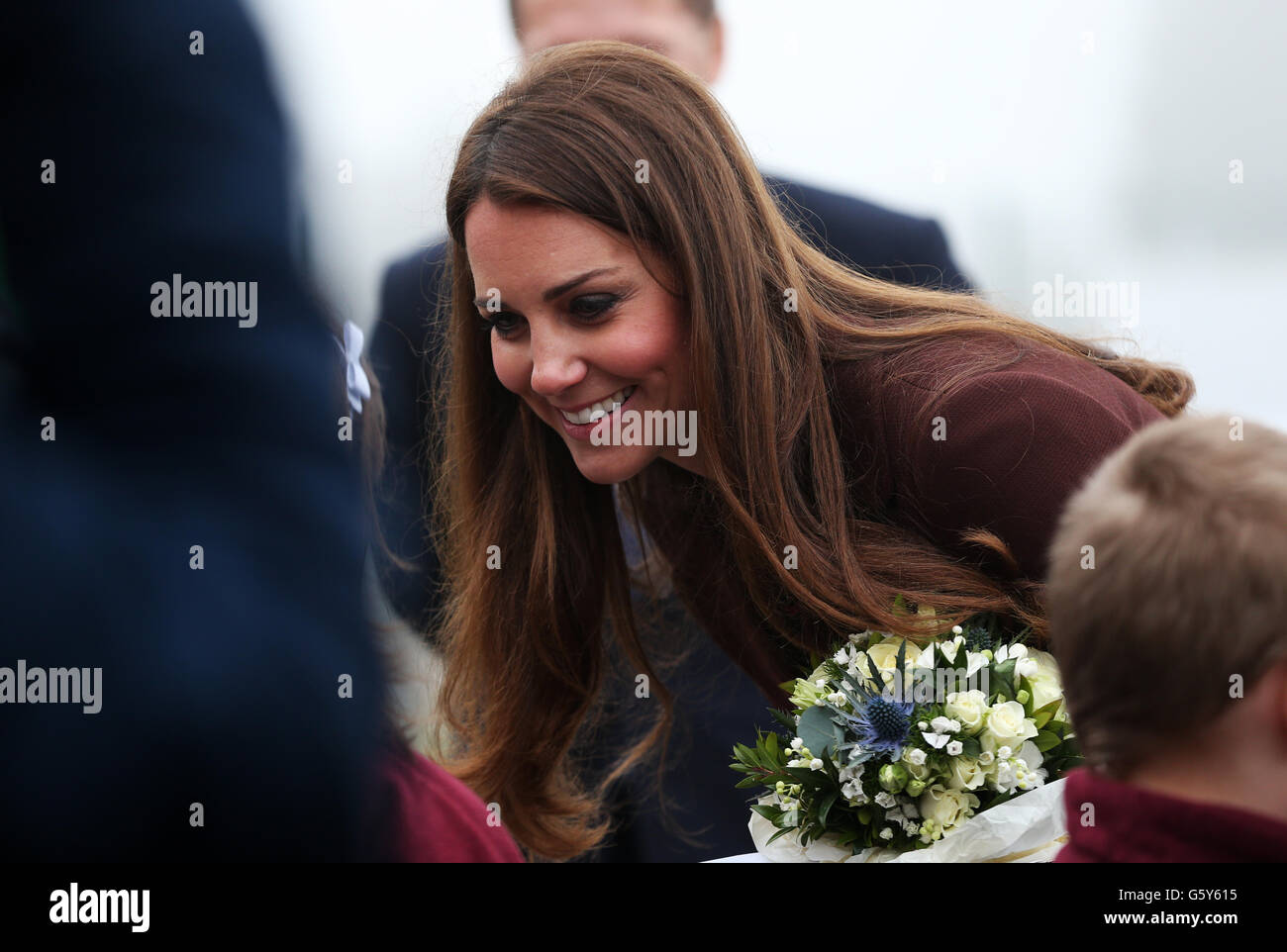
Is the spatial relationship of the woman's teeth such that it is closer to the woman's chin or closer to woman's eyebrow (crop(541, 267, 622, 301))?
the woman's chin

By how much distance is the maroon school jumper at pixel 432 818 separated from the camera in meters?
1.82

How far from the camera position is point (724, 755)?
2957 millimetres

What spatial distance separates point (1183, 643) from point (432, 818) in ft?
3.64

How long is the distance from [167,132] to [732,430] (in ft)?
3.23

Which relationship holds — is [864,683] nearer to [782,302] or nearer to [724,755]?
[782,302]

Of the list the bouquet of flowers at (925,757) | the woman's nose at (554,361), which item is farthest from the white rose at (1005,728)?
the woman's nose at (554,361)

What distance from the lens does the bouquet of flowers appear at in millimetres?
1673

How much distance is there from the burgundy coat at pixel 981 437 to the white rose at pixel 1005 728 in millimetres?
320

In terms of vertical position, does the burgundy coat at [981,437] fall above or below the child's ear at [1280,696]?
above

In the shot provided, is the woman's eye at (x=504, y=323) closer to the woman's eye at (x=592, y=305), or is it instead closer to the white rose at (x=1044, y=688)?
the woman's eye at (x=592, y=305)

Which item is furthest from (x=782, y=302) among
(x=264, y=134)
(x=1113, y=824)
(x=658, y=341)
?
(x=1113, y=824)

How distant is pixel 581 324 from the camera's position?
2094mm

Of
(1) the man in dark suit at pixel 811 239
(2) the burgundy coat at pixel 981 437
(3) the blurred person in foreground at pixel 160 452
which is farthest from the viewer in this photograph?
(1) the man in dark suit at pixel 811 239

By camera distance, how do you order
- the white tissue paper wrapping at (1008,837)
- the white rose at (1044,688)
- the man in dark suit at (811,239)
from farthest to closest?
the man in dark suit at (811,239) < the white rose at (1044,688) < the white tissue paper wrapping at (1008,837)
